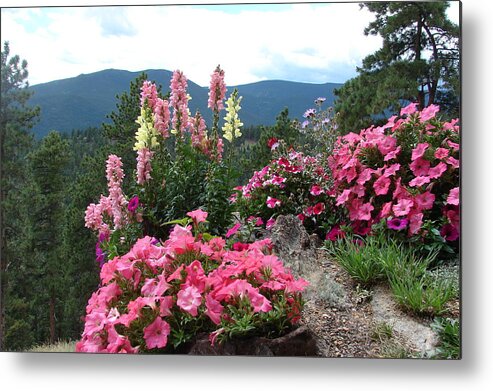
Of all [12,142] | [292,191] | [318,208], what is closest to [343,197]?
[318,208]

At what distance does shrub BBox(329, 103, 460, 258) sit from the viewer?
3500 millimetres

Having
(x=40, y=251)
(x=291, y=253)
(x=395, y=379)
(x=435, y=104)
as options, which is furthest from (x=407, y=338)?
(x=40, y=251)

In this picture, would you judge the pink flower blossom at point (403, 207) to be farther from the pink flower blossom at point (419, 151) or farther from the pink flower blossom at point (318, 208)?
the pink flower blossom at point (318, 208)

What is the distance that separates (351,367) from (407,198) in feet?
3.64

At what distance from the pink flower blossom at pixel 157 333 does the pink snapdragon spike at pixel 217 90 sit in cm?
139

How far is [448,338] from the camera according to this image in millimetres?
3057

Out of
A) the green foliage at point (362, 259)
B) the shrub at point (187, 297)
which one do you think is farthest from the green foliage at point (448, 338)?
the shrub at point (187, 297)

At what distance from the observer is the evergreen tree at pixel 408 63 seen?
3.23 meters

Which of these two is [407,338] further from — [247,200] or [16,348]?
[16,348]

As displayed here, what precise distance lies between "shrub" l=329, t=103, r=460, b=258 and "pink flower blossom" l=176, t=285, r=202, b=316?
1.37 m

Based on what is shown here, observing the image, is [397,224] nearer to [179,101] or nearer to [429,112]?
[429,112]

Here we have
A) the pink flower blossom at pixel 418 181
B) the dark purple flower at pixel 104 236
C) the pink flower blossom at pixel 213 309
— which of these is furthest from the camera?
the dark purple flower at pixel 104 236

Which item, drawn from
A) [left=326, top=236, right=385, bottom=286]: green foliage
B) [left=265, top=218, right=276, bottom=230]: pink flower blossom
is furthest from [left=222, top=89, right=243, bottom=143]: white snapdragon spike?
[left=326, top=236, right=385, bottom=286]: green foliage

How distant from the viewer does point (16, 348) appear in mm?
3408
